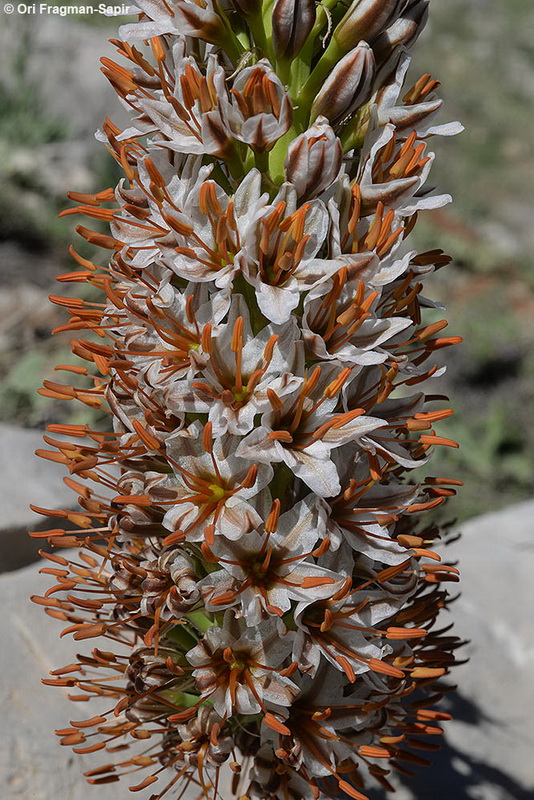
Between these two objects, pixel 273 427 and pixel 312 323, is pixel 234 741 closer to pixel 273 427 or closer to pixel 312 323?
pixel 273 427

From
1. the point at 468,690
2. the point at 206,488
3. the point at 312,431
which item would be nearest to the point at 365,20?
the point at 312,431

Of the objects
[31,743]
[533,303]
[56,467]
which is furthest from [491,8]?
[31,743]

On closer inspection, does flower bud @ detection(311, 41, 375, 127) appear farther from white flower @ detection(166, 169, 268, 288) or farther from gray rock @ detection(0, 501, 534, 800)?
gray rock @ detection(0, 501, 534, 800)

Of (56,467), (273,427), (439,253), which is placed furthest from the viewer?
(56,467)

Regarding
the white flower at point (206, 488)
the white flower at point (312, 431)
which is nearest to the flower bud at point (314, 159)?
the white flower at point (312, 431)

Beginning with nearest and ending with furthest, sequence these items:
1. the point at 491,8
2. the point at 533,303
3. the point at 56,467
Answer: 1. the point at 56,467
2. the point at 533,303
3. the point at 491,8

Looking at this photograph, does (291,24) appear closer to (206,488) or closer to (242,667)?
(206,488)
